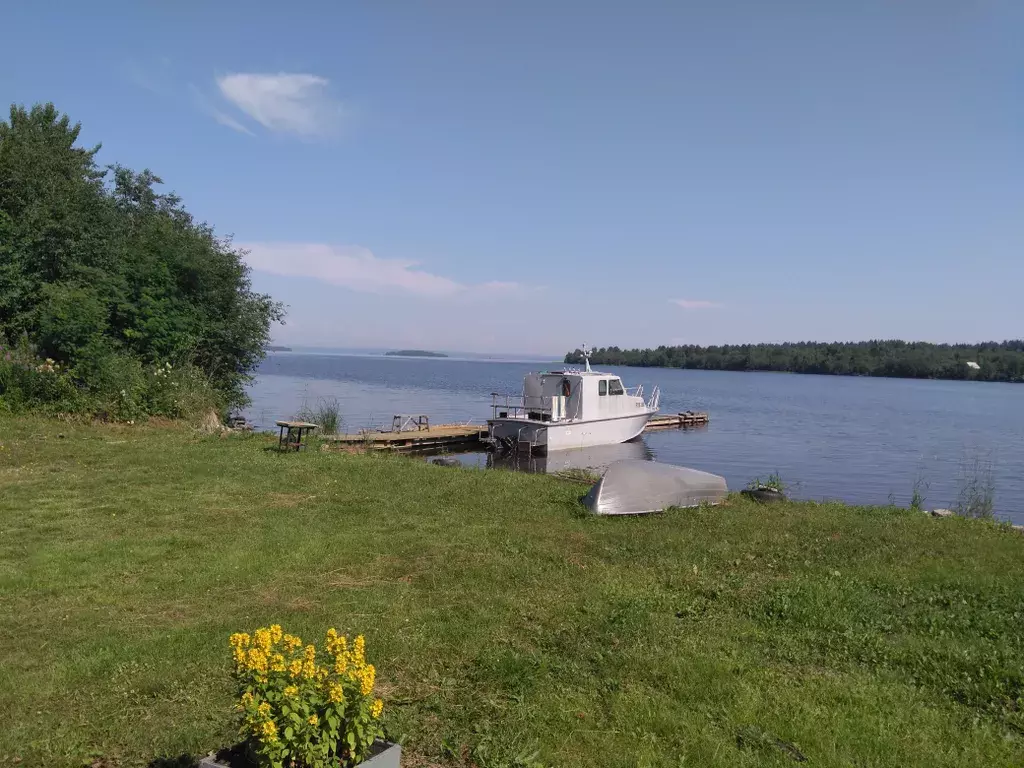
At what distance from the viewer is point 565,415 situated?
2838 centimetres

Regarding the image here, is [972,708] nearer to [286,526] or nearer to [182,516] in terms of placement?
[286,526]

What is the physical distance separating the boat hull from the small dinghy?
15.2 m

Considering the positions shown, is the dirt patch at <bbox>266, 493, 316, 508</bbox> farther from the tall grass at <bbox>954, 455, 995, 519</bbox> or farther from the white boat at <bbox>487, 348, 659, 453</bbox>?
the white boat at <bbox>487, 348, 659, 453</bbox>

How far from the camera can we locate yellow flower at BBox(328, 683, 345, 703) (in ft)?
9.57

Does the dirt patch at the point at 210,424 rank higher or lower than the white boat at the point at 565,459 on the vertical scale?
higher

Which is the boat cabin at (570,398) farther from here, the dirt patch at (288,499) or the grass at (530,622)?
the dirt patch at (288,499)

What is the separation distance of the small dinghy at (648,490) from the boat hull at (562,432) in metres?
15.2

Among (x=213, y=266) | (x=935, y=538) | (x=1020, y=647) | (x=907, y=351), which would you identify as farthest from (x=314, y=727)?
(x=907, y=351)

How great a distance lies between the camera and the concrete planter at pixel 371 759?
9.59 ft

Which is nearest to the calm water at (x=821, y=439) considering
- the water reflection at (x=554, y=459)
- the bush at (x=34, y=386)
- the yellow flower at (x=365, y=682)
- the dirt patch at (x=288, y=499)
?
the water reflection at (x=554, y=459)

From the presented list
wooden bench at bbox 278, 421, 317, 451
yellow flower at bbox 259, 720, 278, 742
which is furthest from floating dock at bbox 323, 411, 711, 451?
yellow flower at bbox 259, 720, 278, 742

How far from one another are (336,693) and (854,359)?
150 m

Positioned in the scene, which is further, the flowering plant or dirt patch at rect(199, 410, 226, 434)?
dirt patch at rect(199, 410, 226, 434)

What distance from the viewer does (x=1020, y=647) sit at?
5.68 meters
